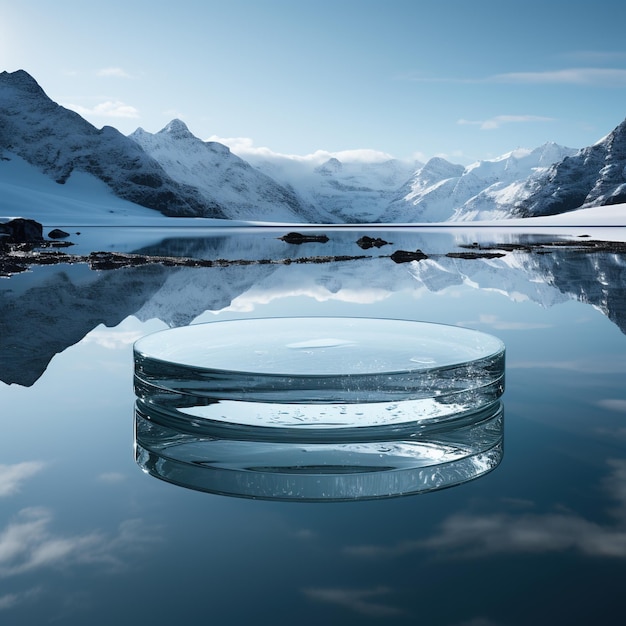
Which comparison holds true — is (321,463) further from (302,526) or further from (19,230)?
(19,230)

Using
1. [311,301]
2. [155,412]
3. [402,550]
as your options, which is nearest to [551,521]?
[402,550]

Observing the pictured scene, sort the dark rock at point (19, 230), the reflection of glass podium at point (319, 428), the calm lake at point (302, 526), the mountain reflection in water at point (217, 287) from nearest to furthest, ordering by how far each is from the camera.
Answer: the calm lake at point (302, 526)
the reflection of glass podium at point (319, 428)
the mountain reflection in water at point (217, 287)
the dark rock at point (19, 230)

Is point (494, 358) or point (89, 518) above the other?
point (494, 358)

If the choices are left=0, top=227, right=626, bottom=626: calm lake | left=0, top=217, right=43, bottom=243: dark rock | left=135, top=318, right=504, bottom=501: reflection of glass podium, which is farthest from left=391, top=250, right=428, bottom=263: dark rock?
left=0, top=217, right=43, bottom=243: dark rock

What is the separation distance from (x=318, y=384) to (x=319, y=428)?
22 cm

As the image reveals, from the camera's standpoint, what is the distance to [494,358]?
14.3ft

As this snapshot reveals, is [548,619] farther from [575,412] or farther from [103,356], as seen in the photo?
[103,356]

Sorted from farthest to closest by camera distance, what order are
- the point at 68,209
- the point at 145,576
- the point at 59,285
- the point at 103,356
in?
the point at 68,209 → the point at 59,285 → the point at 103,356 → the point at 145,576

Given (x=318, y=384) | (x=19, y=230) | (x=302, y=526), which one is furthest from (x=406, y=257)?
(x=19, y=230)

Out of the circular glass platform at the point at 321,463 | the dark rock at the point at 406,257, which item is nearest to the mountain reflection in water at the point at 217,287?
the dark rock at the point at 406,257

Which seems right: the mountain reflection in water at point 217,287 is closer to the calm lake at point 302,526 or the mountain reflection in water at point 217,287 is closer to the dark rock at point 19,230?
the calm lake at point 302,526

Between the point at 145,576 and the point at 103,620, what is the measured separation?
26 centimetres

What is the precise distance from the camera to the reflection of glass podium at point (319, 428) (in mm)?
3359

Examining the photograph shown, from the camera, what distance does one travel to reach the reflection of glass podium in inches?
132
